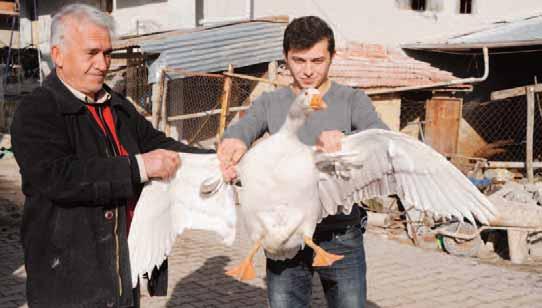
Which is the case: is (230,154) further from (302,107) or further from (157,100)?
(157,100)

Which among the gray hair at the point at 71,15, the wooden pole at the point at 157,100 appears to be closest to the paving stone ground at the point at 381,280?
the wooden pole at the point at 157,100

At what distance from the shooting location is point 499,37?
13.8m

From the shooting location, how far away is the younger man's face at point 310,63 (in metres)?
2.78

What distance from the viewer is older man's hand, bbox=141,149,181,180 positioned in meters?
2.66

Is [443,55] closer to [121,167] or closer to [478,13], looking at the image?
[478,13]

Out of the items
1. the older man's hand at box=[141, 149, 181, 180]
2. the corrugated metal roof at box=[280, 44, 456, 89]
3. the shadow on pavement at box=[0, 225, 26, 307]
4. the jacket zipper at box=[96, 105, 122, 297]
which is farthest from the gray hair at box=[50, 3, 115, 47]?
the corrugated metal roof at box=[280, 44, 456, 89]

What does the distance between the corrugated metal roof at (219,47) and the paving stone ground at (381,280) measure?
4079mm

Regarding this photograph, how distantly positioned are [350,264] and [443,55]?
13.9 metres

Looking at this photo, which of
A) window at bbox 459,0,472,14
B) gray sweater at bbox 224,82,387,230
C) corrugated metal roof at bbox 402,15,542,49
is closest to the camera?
gray sweater at bbox 224,82,387,230

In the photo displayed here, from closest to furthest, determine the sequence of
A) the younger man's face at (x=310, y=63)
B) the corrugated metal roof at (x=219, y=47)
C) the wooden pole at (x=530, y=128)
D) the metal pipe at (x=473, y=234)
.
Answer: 1. the younger man's face at (x=310, y=63)
2. the metal pipe at (x=473, y=234)
3. the wooden pole at (x=530, y=128)
4. the corrugated metal roof at (x=219, y=47)

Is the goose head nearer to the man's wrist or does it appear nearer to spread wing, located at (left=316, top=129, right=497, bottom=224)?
spread wing, located at (left=316, top=129, right=497, bottom=224)

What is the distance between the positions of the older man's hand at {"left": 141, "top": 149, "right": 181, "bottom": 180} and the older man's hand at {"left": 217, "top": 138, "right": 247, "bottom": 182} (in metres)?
0.23

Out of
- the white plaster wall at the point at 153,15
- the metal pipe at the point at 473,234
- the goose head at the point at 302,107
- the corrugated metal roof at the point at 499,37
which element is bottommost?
the metal pipe at the point at 473,234

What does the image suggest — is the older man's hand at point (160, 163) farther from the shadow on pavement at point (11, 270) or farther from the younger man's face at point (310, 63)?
the shadow on pavement at point (11, 270)
